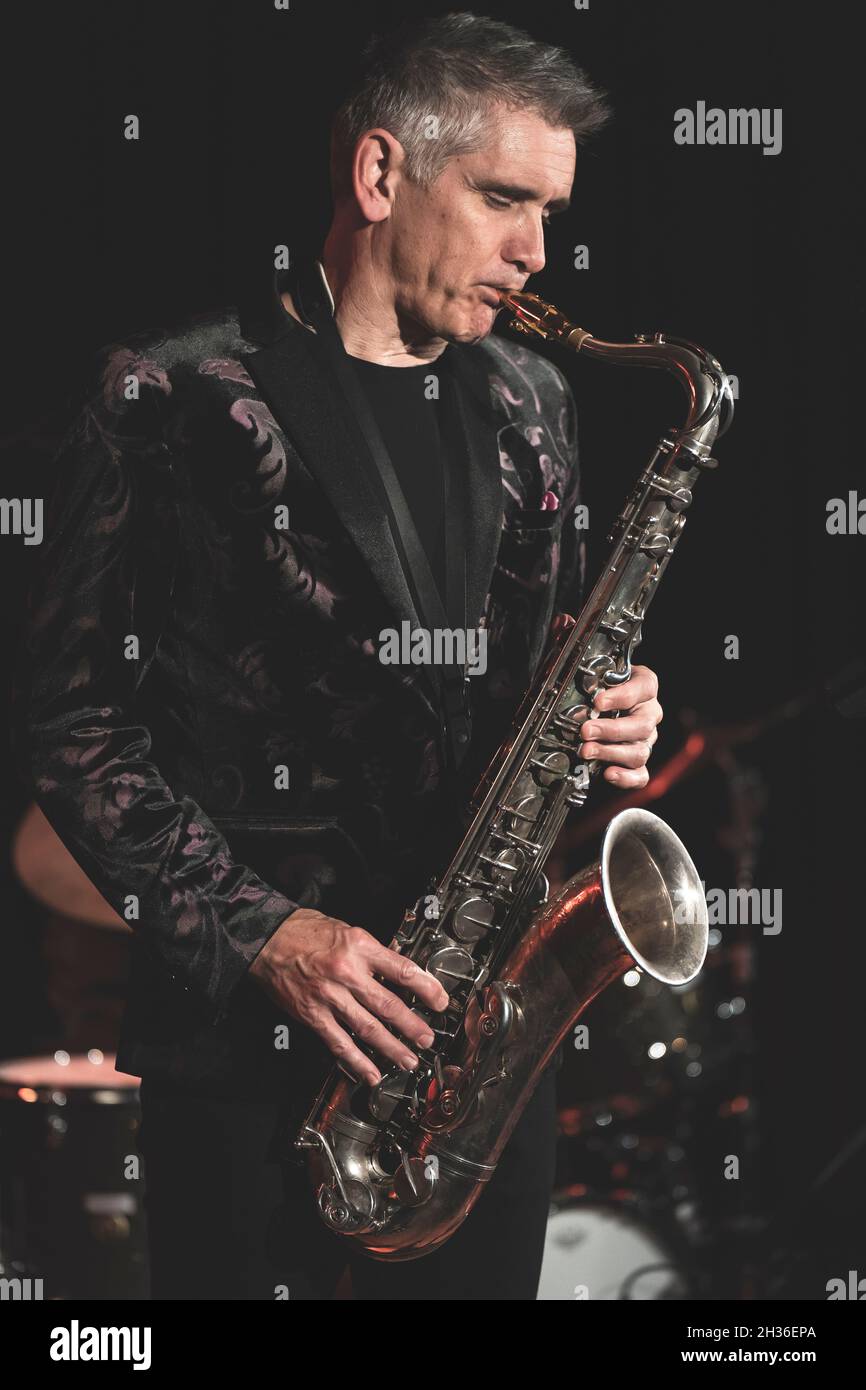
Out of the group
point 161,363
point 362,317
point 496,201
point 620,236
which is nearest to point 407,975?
point 161,363

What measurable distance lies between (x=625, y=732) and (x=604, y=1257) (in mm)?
1915

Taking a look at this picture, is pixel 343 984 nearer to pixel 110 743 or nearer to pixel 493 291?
pixel 110 743

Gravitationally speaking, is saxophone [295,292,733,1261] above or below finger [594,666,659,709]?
below

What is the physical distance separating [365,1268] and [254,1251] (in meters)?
0.21

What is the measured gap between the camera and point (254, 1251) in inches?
82.7

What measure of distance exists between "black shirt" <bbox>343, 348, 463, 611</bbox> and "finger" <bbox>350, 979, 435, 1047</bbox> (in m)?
0.64

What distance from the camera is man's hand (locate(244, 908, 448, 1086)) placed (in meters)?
2.03

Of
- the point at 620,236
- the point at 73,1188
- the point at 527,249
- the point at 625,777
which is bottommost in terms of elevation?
the point at 73,1188

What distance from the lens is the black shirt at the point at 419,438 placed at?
2381 mm

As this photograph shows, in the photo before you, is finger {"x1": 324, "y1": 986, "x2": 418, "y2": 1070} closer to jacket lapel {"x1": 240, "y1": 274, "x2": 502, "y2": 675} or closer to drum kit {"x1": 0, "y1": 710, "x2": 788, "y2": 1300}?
jacket lapel {"x1": 240, "y1": 274, "x2": 502, "y2": 675}

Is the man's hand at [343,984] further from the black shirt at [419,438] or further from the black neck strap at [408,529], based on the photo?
the black shirt at [419,438]

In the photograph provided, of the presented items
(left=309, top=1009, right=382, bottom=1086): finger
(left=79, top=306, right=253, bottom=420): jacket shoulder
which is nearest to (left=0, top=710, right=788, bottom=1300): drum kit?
(left=309, top=1009, right=382, bottom=1086): finger

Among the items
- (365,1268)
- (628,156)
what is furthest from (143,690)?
(628,156)

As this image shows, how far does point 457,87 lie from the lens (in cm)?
224
